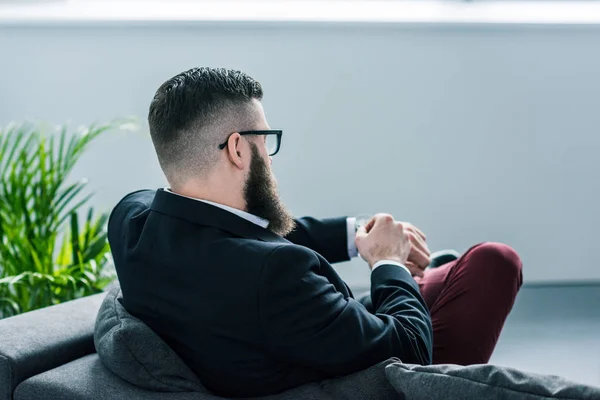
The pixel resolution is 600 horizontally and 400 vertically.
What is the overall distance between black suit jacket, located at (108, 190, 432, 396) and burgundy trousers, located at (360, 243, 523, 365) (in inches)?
10.8

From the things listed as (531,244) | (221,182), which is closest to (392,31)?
(531,244)

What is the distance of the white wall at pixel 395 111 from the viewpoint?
391 centimetres

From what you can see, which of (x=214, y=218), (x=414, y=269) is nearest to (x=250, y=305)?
(x=214, y=218)

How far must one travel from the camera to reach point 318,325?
1389mm

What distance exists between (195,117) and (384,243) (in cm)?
50

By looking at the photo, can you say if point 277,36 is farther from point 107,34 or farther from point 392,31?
point 107,34

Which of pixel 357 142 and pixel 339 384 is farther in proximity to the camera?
pixel 357 142

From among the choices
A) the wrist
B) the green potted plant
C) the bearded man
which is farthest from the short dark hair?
the green potted plant

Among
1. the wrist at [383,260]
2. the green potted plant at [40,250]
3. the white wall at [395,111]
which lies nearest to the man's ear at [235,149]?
the wrist at [383,260]

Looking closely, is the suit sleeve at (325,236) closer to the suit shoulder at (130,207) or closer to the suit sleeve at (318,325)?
the suit shoulder at (130,207)

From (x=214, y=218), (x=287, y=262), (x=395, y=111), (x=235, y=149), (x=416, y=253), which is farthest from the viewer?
(x=395, y=111)

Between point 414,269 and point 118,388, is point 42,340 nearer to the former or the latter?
point 118,388

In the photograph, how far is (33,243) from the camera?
9.10ft

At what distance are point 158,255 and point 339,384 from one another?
1.37ft
